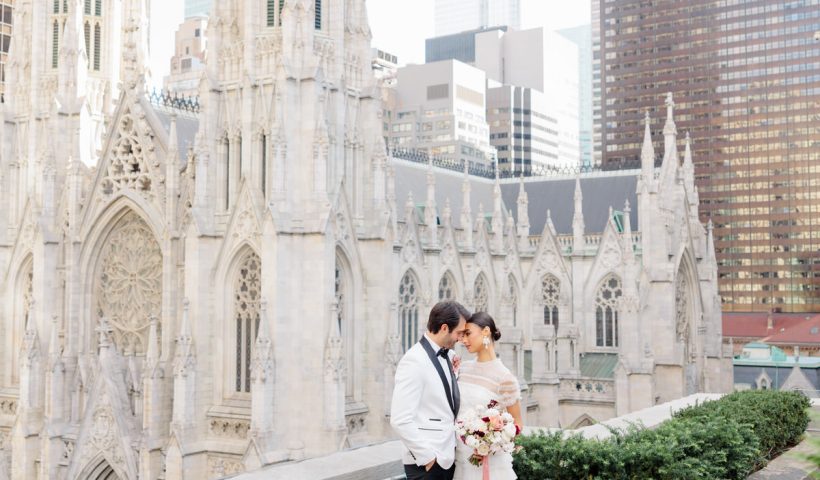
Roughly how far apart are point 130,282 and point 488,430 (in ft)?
86.0

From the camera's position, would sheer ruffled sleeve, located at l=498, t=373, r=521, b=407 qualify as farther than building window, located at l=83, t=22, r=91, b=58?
No

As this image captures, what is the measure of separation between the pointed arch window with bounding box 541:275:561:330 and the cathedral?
490 centimetres

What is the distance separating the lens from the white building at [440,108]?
5330 inches

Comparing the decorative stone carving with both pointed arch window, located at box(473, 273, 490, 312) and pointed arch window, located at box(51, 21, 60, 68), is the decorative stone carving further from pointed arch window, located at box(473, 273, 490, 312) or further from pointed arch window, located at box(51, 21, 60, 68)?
pointed arch window, located at box(473, 273, 490, 312)

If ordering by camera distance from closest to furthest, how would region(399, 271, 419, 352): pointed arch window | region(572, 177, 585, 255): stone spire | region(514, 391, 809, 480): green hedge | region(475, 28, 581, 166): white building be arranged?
region(514, 391, 809, 480): green hedge
region(399, 271, 419, 352): pointed arch window
region(572, 177, 585, 255): stone spire
region(475, 28, 581, 166): white building

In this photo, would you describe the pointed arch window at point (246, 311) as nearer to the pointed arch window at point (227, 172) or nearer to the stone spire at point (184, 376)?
the stone spire at point (184, 376)

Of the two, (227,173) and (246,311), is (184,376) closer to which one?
(246,311)

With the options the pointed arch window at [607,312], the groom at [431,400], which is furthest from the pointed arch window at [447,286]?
the groom at [431,400]

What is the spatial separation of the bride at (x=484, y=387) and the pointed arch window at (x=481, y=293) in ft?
108

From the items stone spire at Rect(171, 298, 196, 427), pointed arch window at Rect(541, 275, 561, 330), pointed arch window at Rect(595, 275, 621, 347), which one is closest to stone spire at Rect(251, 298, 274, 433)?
stone spire at Rect(171, 298, 196, 427)

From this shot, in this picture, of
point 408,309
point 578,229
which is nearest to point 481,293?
point 578,229

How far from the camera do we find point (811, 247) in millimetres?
118562

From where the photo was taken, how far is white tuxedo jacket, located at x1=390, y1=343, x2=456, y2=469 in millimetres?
8266

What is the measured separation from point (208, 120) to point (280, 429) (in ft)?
31.4
